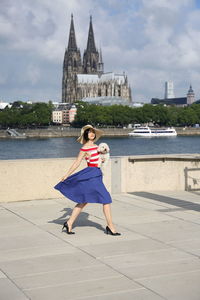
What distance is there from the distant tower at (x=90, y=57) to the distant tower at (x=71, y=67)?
3392 mm

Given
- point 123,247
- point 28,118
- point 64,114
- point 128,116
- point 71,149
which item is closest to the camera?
point 123,247

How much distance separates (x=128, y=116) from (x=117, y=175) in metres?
137

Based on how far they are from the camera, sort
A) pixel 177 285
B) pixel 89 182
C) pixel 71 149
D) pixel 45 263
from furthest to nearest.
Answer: pixel 71 149, pixel 89 182, pixel 45 263, pixel 177 285

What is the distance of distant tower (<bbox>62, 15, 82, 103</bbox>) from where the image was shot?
184m

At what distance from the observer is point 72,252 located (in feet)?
17.9

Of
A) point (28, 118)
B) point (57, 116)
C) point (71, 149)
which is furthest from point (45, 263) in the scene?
point (57, 116)

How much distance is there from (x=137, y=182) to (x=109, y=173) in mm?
578

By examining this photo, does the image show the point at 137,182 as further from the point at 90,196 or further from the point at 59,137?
the point at 59,137

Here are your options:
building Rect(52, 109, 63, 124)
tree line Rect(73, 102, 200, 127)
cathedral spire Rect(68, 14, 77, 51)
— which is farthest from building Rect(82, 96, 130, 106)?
tree line Rect(73, 102, 200, 127)

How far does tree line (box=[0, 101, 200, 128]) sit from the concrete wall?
435 ft

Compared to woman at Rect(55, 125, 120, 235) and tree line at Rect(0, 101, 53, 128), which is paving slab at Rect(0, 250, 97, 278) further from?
tree line at Rect(0, 101, 53, 128)

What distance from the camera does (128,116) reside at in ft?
481

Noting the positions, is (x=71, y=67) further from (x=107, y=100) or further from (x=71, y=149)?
(x=71, y=149)

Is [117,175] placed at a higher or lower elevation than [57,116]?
lower
